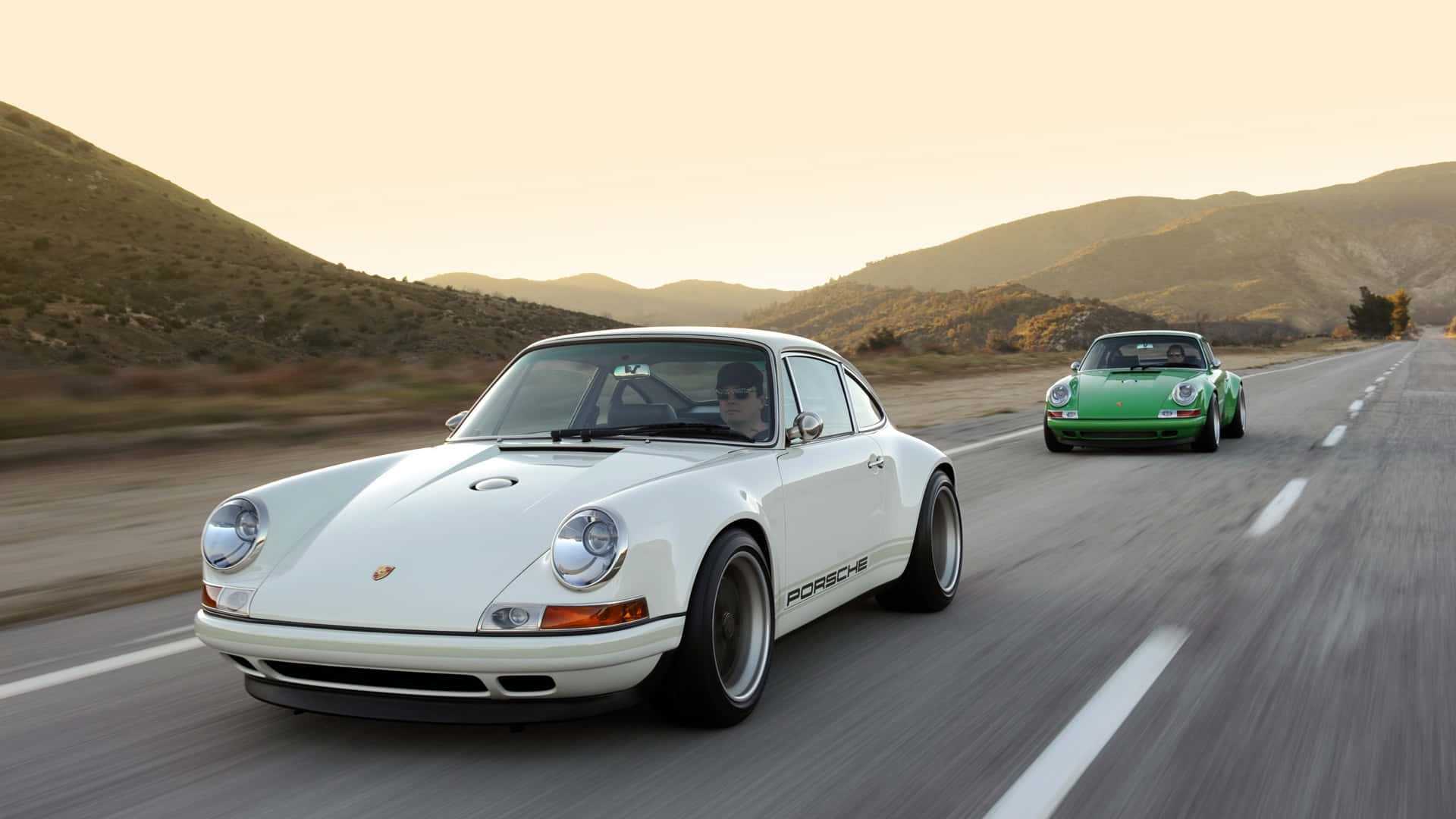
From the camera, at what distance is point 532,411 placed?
204 inches

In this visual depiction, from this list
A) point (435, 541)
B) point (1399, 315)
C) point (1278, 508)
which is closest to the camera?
point (435, 541)

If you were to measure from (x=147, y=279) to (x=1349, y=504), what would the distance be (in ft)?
183

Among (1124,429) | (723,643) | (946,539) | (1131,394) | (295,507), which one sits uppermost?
(295,507)

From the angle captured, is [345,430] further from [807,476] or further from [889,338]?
[889,338]

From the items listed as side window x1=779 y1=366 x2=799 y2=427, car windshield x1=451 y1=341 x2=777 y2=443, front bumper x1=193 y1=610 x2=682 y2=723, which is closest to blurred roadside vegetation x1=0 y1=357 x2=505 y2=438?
car windshield x1=451 y1=341 x2=777 y2=443

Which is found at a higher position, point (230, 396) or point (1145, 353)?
point (230, 396)

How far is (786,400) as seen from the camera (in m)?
5.01

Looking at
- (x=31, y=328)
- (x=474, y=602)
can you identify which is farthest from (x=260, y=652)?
(x=31, y=328)

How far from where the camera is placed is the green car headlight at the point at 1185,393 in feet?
43.5

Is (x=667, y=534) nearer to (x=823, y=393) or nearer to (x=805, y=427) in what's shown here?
(x=805, y=427)

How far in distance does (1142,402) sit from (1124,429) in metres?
0.37

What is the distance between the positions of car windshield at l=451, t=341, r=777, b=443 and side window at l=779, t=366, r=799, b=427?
0.05 m

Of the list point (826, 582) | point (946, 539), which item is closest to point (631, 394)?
point (826, 582)

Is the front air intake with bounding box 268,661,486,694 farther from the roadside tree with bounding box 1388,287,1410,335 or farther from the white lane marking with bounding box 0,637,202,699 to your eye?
the roadside tree with bounding box 1388,287,1410,335
